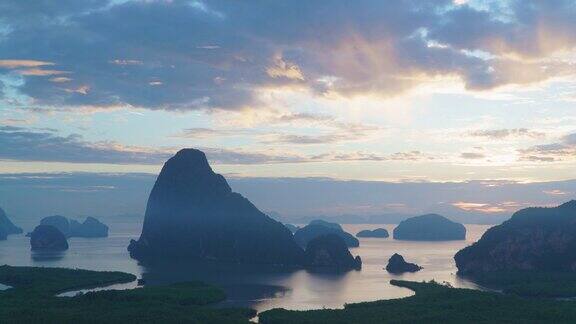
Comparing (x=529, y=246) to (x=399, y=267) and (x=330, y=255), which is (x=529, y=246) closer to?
(x=399, y=267)

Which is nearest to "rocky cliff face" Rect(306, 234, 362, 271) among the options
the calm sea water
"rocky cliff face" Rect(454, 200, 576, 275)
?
the calm sea water

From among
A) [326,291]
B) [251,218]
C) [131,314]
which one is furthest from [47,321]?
[251,218]

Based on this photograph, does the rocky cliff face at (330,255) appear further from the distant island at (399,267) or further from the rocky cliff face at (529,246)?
the rocky cliff face at (529,246)

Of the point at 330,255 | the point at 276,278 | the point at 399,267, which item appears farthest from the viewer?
the point at 330,255

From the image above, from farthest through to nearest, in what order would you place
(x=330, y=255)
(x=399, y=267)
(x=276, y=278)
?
(x=330, y=255) → (x=399, y=267) → (x=276, y=278)

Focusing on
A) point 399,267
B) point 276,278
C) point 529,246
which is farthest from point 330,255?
point 529,246

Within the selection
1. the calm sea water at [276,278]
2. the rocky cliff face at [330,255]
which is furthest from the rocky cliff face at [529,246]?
the rocky cliff face at [330,255]
